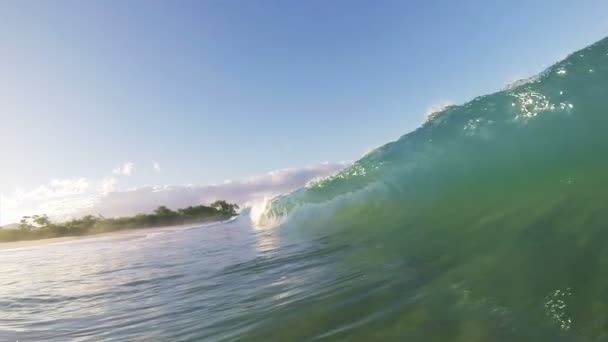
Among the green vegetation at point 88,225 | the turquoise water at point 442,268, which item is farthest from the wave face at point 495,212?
the green vegetation at point 88,225

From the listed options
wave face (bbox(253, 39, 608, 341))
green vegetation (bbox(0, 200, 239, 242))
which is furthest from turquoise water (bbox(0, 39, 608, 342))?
green vegetation (bbox(0, 200, 239, 242))

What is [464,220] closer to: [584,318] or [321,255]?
[321,255]

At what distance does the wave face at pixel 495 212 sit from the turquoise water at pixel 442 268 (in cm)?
2

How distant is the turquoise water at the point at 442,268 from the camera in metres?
2.70

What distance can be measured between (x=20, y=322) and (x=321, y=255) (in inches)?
160

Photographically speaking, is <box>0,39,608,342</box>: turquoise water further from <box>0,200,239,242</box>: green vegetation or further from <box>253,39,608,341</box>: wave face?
<box>0,200,239,242</box>: green vegetation

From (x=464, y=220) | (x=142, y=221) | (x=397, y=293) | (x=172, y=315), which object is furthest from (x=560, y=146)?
(x=142, y=221)

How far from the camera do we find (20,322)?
4.61 metres

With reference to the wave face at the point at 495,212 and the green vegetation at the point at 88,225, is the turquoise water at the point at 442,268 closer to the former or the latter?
the wave face at the point at 495,212

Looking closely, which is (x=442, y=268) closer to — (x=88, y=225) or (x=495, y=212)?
(x=495, y=212)

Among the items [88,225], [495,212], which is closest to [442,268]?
[495,212]

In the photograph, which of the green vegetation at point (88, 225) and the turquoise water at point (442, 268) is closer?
the turquoise water at point (442, 268)

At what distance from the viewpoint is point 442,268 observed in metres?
3.82

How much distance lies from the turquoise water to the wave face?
0.02 metres
